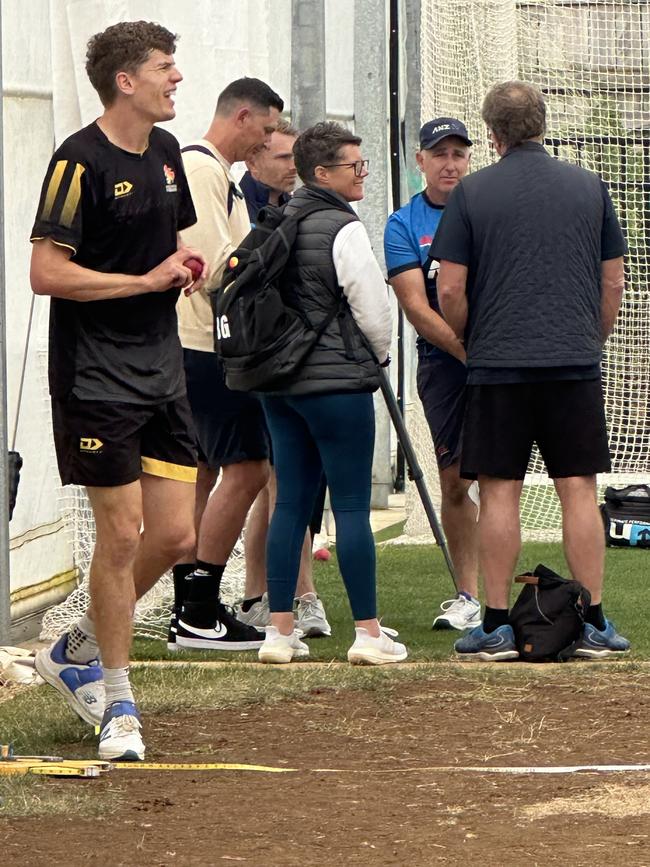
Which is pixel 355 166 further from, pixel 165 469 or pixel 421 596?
pixel 421 596

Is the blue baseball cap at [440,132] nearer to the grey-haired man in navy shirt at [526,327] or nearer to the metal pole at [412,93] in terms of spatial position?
the grey-haired man in navy shirt at [526,327]

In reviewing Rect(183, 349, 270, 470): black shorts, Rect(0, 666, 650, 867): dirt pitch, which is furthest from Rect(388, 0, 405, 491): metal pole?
Rect(0, 666, 650, 867): dirt pitch

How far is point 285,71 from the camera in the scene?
12172mm

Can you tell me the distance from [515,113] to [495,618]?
1.97 m

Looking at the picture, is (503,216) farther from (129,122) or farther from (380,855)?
(380,855)

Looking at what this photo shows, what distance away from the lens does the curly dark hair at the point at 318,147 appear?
260 inches

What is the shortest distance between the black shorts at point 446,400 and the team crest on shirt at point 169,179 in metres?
2.52

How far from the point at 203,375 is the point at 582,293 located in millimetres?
1631

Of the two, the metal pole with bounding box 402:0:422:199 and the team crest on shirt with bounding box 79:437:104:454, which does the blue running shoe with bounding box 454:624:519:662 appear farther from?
the metal pole with bounding box 402:0:422:199

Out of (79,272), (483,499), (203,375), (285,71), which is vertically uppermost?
(285,71)

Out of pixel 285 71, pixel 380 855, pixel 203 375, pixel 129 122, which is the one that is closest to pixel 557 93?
pixel 285 71

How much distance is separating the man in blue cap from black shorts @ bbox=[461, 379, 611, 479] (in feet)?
1.94

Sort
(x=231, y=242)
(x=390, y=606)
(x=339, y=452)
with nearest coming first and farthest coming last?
(x=339, y=452), (x=231, y=242), (x=390, y=606)

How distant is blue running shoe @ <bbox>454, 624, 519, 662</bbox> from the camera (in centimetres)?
677
